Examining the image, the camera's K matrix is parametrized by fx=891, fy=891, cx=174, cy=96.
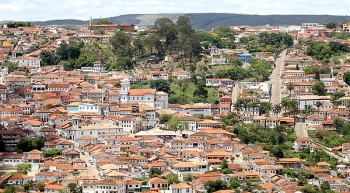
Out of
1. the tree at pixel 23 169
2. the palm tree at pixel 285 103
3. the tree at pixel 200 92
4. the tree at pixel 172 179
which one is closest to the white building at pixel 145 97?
the tree at pixel 200 92

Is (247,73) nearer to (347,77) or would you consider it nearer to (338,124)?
(347,77)

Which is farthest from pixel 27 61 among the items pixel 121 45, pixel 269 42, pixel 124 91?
pixel 269 42

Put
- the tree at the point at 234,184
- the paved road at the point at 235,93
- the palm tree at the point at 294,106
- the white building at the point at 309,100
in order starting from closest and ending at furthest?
the tree at the point at 234,184
the palm tree at the point at 294,106
the white building at the point at 309,100
the paved road at the point at 235,93

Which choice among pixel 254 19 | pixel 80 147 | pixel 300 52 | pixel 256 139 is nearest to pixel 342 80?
pixel 300 52

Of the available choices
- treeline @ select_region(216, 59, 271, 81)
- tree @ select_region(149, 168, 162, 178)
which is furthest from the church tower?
tree @ select_region(149, 168, 162, 178)

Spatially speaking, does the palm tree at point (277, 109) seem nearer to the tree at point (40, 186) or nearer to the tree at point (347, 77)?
the tree at point (347, 77)

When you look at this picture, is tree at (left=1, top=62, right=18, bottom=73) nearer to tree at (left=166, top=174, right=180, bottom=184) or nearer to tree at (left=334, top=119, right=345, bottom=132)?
tree at (left=334, top=119, right=345, bottom=132)

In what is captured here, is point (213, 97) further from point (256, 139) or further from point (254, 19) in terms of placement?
point (254, 19)
